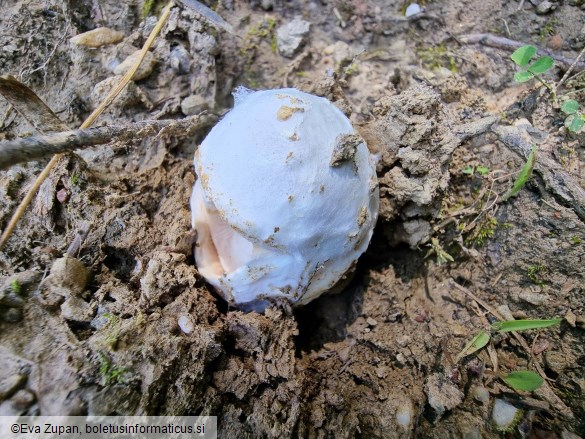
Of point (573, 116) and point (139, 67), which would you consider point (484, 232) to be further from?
point (139, 67)

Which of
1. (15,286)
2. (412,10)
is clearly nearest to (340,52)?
(412,10)

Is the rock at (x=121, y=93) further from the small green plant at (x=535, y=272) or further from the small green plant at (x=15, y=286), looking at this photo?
the small green plant at (x=535, y=272)

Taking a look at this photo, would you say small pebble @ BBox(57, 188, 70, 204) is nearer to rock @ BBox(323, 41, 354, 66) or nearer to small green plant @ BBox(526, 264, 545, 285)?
rock @ BBox(323, 41, 354, 66)

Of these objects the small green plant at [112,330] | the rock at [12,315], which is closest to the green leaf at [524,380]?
the small green plant at [112,330]

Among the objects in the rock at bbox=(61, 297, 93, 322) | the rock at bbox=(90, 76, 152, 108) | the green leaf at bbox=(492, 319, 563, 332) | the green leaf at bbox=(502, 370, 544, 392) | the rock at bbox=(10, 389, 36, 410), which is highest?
the rock at bbox=(90, 76, 152, 108)

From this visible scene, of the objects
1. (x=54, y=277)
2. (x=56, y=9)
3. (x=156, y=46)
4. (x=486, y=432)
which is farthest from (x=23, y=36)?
(x=486, y=432)

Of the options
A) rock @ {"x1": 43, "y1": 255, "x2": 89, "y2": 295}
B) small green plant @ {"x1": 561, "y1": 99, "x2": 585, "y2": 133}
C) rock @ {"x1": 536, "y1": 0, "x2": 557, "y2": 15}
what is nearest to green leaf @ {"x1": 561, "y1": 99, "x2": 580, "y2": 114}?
small green plant @ {"x1": 561, "y1": 99, "x2": 585, "y2": 133}
